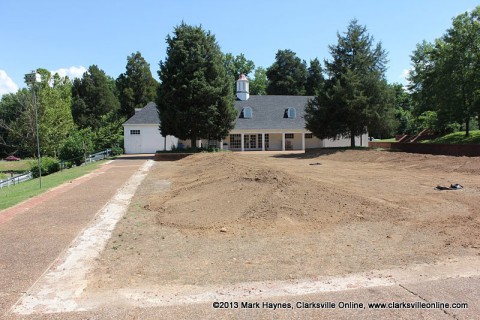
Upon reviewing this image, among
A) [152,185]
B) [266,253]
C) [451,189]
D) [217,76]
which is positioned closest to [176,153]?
[217,76]

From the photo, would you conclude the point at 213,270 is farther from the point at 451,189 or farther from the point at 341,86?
the point at 341,86

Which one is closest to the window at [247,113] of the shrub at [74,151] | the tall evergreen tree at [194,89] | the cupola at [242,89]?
the cupola at [242,89]

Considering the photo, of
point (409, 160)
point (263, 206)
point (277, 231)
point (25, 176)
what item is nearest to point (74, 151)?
point (25, 176)

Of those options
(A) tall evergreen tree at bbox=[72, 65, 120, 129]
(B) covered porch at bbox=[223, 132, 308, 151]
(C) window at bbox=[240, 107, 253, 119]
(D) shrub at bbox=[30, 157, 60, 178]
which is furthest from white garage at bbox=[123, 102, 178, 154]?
(A) tall evergreen tree at bbox=[72, 65, 120, 129]

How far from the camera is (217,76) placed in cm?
3212

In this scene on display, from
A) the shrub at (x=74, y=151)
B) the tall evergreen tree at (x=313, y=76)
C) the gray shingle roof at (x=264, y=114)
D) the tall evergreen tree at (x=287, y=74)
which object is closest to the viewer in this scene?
the shrub at (x=74, y=151)

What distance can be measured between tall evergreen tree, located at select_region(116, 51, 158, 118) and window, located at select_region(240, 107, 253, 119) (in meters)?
21.7

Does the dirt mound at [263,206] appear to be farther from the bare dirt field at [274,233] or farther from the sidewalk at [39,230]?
the sidewalk at [39,230]

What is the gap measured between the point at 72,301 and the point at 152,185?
11067 mm

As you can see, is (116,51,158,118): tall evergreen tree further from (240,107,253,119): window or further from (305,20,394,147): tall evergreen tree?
(305,20,394,147): tall evergreen tree

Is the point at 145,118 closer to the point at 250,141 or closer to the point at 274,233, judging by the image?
the point at 250,141

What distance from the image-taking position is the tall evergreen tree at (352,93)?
3394cm

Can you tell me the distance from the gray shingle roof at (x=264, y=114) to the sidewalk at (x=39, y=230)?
28604 millimetres

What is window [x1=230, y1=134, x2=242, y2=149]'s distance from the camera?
44531 millimetres
